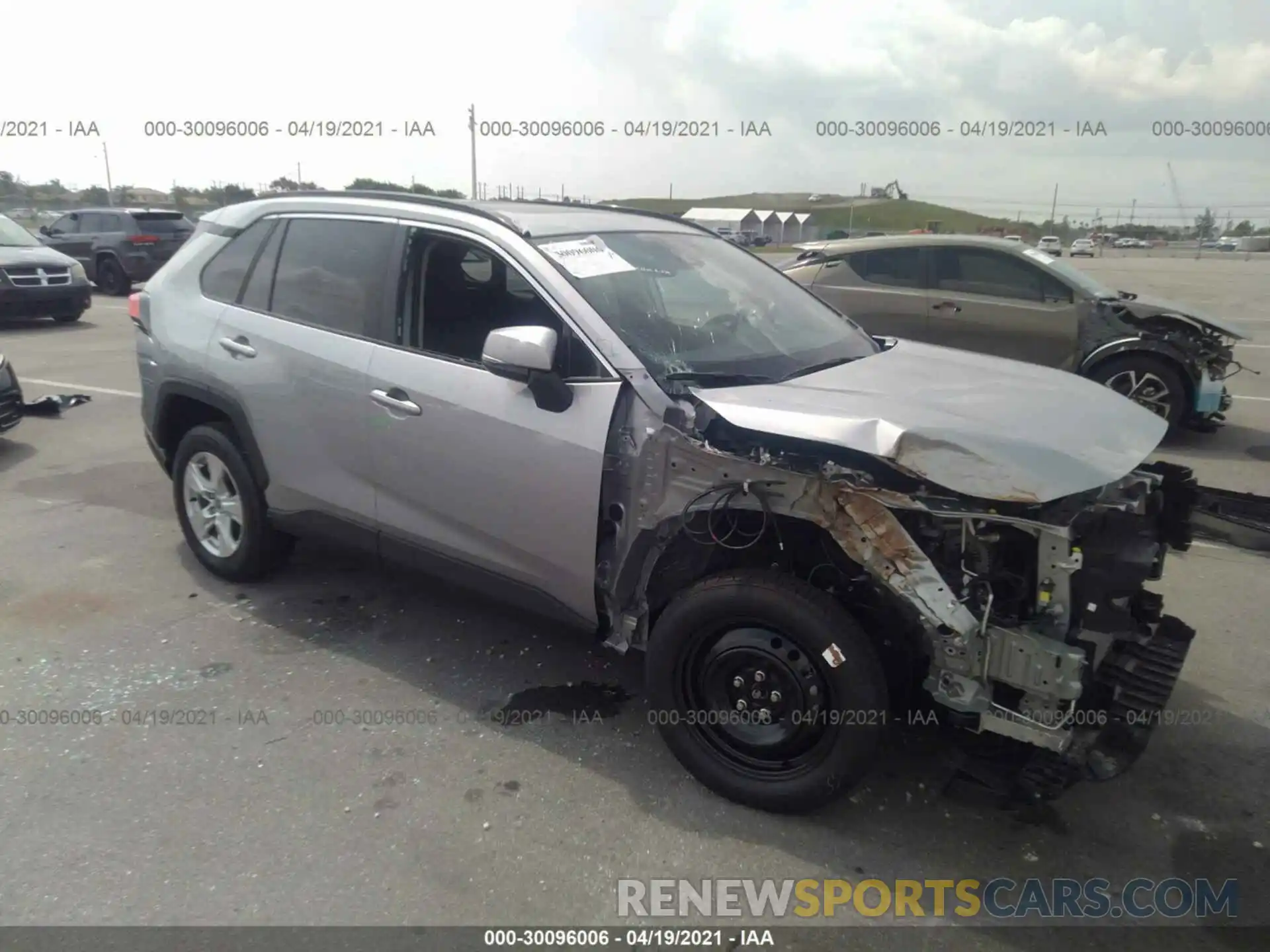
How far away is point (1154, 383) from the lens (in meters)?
7.88

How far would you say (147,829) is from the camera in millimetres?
2943

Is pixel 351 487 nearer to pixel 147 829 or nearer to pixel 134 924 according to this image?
pixel 147 829

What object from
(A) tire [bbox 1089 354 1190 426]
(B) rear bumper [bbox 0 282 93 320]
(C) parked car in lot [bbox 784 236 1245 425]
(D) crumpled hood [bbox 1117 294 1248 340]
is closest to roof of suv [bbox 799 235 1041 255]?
(C) parked car in lot [bbox 784 236 1245 425]

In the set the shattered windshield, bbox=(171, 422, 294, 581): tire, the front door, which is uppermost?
the shattered windshield

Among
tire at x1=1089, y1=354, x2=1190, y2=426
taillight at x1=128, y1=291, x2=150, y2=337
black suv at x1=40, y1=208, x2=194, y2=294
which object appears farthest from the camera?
black suv at x1=40, y1=208, x2=194, y2=294

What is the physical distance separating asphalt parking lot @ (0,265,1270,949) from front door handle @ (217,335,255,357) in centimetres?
122

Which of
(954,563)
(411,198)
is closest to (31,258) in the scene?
(411,198)

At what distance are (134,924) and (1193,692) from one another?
3926 mm

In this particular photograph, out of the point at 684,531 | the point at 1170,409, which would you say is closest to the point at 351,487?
the point at 684,531

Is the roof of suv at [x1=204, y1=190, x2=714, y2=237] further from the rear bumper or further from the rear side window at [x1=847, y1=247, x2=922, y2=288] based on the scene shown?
the rear bumper

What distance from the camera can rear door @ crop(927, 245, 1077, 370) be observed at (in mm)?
8227

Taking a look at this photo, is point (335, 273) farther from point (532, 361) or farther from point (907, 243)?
point (907, 243)

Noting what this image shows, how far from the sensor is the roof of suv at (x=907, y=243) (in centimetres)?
859

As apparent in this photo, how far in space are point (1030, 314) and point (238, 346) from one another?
266 inches
